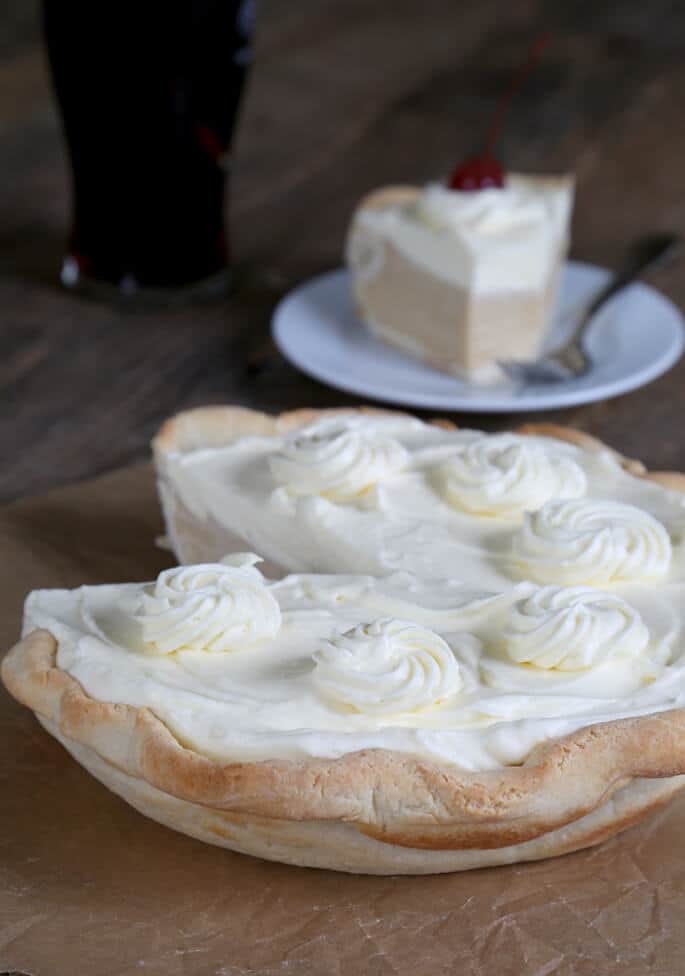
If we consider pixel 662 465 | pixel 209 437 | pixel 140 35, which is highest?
pixel 140 35

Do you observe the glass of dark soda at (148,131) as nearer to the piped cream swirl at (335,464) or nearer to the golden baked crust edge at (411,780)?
the piped cream swirl at (335,464)

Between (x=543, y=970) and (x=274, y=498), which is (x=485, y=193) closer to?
(x=274, y=498)

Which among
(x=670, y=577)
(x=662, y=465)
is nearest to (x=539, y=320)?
(x=662, y=465)

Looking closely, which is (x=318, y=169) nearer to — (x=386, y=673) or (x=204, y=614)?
(x=204, y=614)

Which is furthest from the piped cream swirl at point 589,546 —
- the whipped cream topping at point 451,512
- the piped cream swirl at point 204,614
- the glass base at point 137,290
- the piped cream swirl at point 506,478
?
the glass base at point 137,290

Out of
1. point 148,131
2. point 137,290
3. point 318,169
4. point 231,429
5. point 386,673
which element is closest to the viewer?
point 386,673

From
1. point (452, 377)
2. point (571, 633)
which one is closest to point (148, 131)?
point (452, 377)
